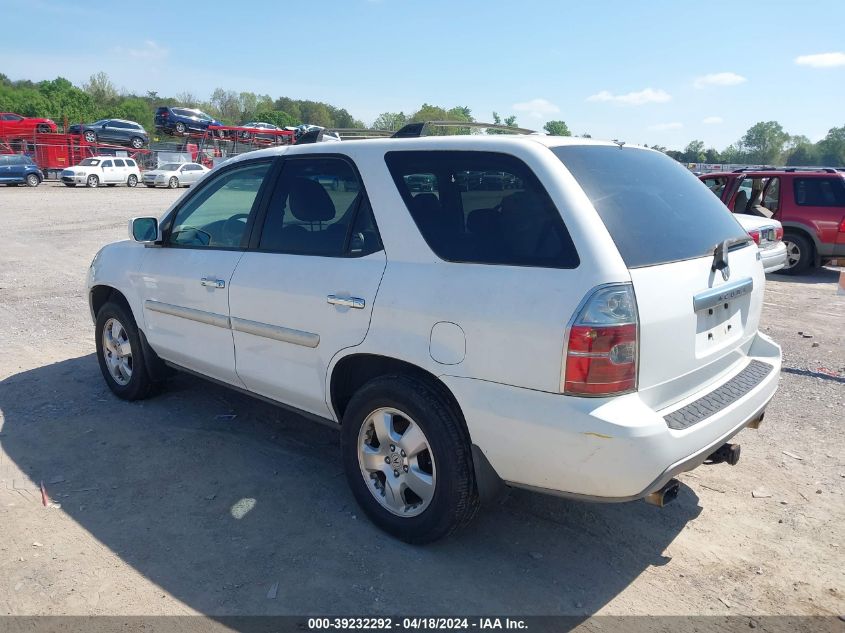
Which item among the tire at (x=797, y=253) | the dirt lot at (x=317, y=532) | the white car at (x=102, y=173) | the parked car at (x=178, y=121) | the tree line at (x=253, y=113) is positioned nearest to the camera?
the dirt lot at (x=317, y=532)

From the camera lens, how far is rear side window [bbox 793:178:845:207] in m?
11.3

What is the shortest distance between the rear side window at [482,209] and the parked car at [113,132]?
1754 inches

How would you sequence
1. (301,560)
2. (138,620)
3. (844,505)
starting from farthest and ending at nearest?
(844,505)
(301,560)
(138,620)

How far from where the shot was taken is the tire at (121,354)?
4.92 m

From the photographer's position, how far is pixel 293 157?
390cm

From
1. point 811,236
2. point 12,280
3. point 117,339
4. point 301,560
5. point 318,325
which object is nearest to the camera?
point 301,560

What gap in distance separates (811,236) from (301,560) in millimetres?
11197

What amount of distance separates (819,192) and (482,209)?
35.5 ft

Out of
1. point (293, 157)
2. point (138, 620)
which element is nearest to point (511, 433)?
point (138, 620)

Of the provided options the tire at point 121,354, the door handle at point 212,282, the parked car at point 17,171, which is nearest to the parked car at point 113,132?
the parked car at point 17,171

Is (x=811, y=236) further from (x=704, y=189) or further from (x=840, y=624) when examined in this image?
(x=840, y=624)

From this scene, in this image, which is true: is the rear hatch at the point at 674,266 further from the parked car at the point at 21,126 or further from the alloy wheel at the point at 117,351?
the parked car at the point at 21,126

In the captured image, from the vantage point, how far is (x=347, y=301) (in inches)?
130

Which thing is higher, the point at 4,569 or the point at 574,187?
the point at 574,187
